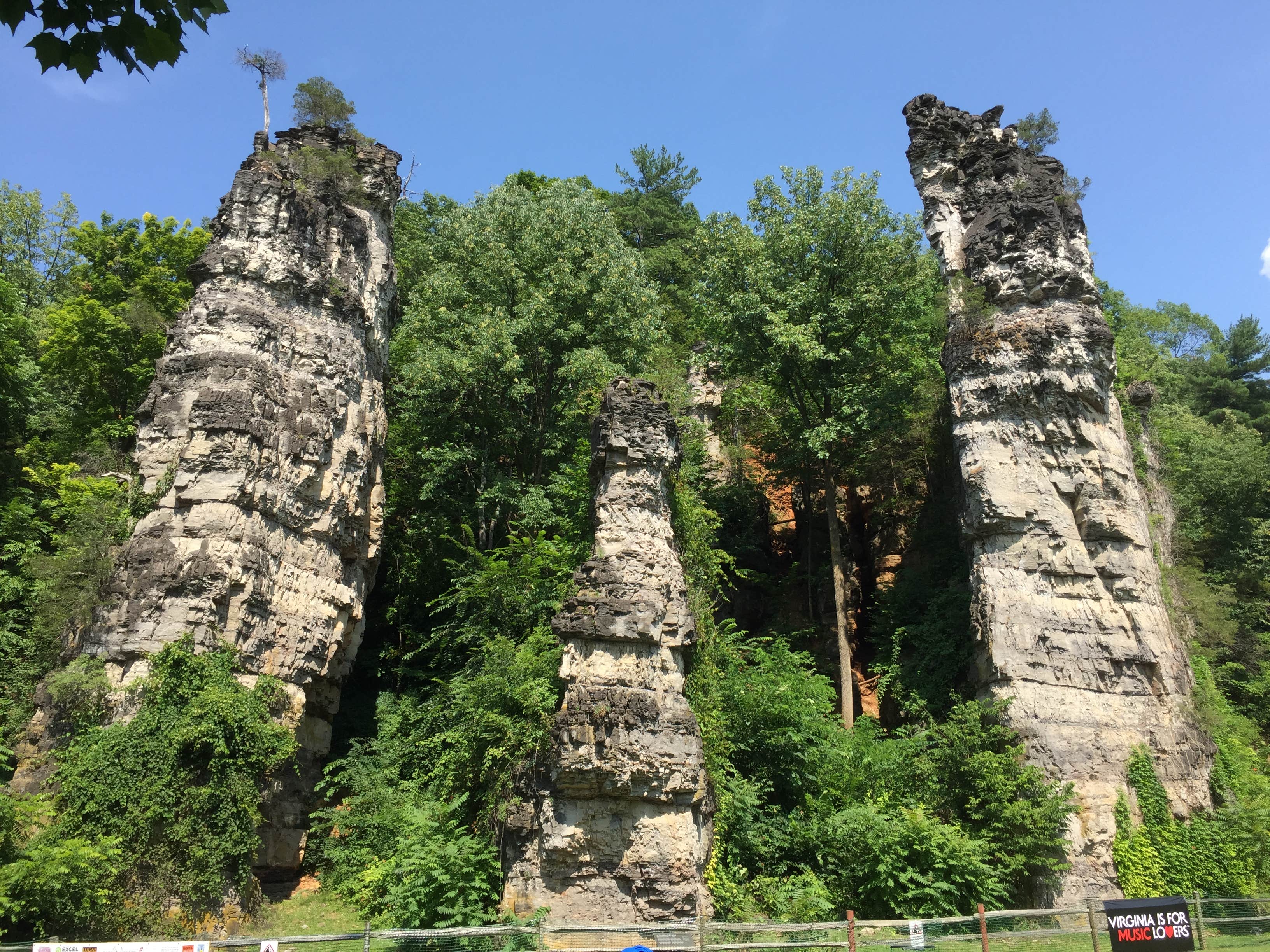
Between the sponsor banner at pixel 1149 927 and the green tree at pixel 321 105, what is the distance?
2100 centimetres

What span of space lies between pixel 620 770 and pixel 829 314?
13166mm

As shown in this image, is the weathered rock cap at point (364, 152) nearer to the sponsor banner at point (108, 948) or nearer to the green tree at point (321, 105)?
the green tree at point (321, 105)

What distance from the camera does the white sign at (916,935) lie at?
9539 millimetres

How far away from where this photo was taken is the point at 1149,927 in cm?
868

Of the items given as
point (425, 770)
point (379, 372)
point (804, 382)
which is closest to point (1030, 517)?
point (804, 382)

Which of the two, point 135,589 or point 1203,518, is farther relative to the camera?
point 1203,518

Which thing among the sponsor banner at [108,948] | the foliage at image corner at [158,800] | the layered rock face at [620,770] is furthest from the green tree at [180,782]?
the sponsor banner at [108,948]

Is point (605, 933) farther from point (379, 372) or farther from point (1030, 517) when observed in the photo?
point (379, 372)

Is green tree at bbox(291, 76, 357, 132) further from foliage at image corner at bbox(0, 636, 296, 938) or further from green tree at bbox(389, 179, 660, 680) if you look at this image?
foliage at image corner at bbox(0, 636, 296, 938)

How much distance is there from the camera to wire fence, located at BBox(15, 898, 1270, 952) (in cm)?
956

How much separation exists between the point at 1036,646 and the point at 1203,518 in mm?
13780

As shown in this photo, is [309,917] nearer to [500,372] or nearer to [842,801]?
[842,801]

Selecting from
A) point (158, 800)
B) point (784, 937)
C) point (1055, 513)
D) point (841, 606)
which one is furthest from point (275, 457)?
point (1055, 513)

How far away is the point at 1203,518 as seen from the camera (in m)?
25.3
